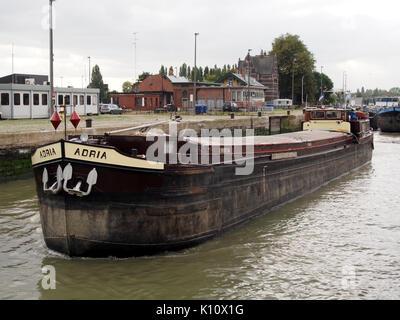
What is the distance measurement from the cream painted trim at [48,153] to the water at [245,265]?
2.32 metres

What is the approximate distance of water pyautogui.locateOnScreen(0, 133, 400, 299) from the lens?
9781mm

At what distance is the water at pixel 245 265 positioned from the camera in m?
9.78

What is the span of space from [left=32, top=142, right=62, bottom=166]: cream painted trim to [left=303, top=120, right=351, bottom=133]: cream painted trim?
20.4 m

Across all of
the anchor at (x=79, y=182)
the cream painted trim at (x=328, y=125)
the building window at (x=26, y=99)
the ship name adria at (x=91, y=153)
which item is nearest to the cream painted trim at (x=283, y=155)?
the ship name adria at (x=91, y=153)

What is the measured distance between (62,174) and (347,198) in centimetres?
1303

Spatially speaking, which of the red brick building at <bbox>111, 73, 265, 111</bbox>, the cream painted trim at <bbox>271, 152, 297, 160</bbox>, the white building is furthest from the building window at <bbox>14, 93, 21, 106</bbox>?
the red brick building at <bbox>111, 73, 265, 111</bbox>

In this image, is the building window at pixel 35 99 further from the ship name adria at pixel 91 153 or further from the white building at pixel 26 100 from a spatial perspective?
the ship name adria at pixel 91 153

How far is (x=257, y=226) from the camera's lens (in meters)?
14.7

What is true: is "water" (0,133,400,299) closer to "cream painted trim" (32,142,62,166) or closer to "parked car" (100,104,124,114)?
"cream painted trim" (32,142,62,166)

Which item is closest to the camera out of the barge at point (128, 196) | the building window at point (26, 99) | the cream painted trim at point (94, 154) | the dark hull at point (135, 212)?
the cream painted trim at point (94, 154)

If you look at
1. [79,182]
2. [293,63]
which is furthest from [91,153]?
[293,63]

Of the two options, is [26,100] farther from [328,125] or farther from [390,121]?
[390,121]
